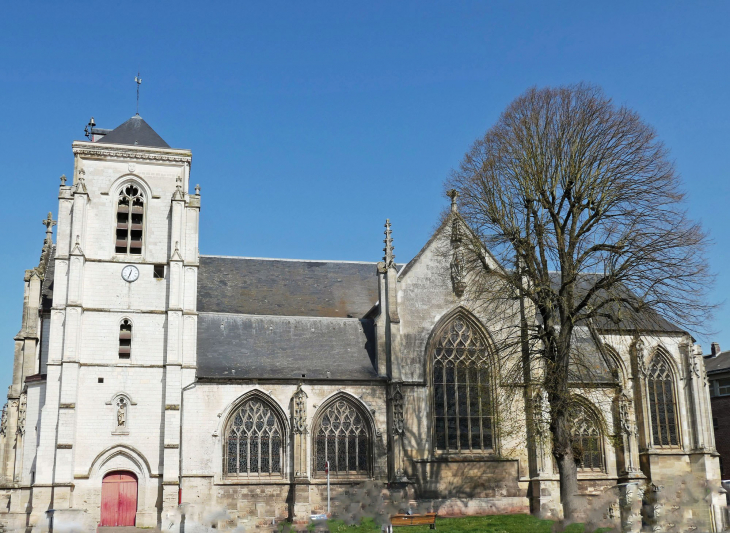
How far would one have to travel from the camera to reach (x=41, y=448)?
25.6 metres

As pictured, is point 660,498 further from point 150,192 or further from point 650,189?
point 150,192

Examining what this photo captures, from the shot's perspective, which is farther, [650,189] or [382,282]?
[382,282]

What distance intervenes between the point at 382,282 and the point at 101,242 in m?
10.1

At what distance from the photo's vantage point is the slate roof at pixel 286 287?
1210 inches

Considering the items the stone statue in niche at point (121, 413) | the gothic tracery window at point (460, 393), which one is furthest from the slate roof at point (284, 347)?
the stone statue in niche at point (121, 413)

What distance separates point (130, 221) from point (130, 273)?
Answer: 6.56ft

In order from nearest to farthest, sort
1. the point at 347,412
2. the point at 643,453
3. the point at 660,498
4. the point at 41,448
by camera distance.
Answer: the point at 660,498 < the point at 41,448 < the point at 347,412 < the point at 643,453

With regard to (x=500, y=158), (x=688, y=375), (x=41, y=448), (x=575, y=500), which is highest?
(x=500, y=158)

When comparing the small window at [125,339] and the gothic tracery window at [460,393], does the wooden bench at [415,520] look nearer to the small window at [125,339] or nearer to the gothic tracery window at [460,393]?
the gothic tracery window at [460,393]

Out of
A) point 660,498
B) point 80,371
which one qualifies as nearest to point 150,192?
point 80,371

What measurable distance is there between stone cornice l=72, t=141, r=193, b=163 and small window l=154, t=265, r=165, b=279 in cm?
406

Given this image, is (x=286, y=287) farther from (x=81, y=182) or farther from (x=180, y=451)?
(x=81, y=182)

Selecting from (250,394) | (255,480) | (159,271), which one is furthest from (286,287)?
(255,480)

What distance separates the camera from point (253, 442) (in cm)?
2655
